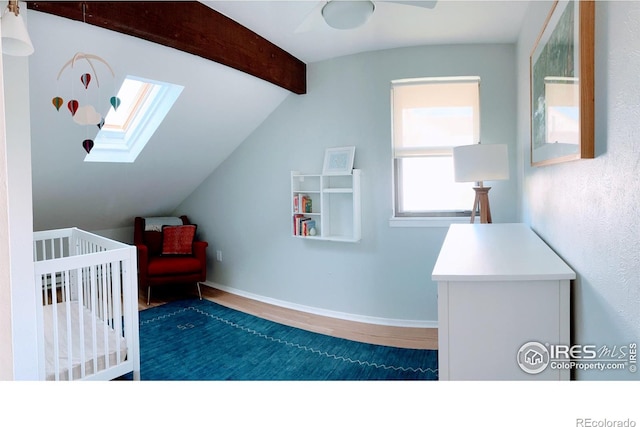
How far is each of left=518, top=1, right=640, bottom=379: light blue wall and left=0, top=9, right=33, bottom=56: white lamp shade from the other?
188 centimetres

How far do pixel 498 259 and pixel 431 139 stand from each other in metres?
2.09

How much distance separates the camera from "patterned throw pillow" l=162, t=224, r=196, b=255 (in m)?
4.11

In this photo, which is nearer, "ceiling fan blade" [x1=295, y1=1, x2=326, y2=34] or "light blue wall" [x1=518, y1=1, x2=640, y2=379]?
"light blue wall" [x1=518, y1=1, x2=640, y2=379]

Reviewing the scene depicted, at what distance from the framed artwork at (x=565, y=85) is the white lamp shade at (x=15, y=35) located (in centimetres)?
186

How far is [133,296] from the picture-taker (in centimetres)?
216

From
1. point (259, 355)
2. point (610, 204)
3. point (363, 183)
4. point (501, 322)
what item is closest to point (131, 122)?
point (363, 183)

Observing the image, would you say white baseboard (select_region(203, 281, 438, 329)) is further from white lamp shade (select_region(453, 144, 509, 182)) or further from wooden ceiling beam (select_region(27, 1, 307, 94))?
wooden ceiling beam (select_region(27, 1, 307, 94))

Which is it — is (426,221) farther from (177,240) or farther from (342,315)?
(177,240)

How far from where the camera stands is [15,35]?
1.36 meters

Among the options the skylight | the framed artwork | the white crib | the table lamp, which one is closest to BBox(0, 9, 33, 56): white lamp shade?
the white crib

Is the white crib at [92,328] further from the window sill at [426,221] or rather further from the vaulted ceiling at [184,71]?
the window sill at [426,221]
